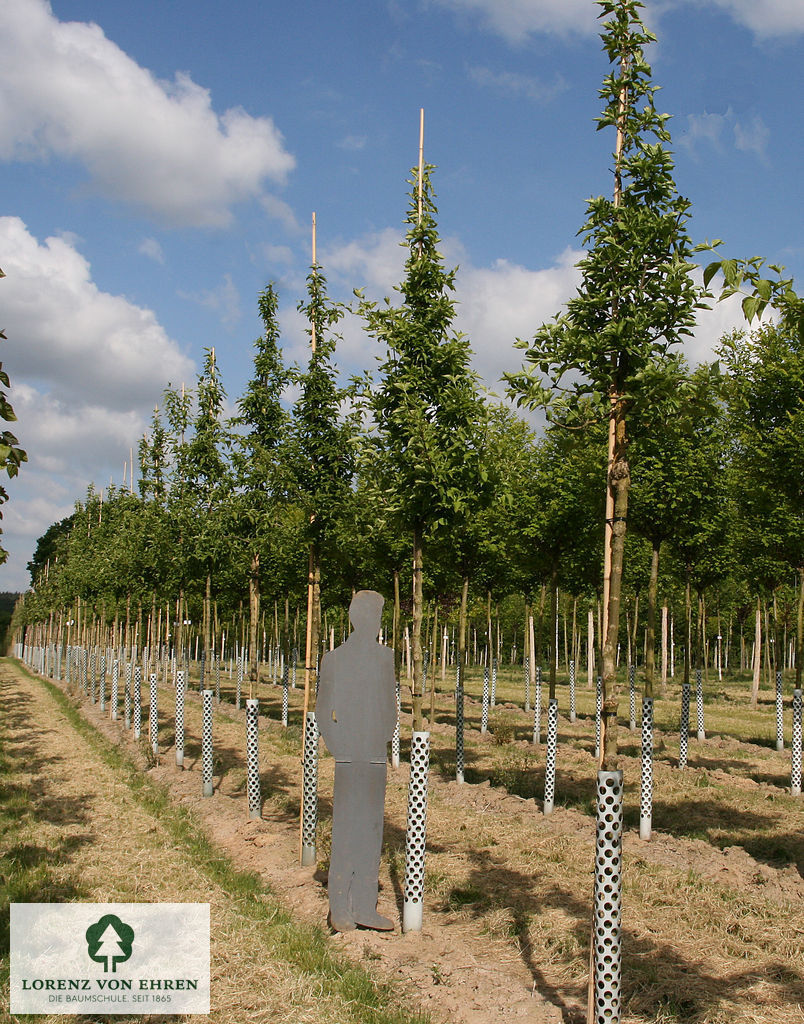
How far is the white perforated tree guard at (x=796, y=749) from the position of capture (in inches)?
473

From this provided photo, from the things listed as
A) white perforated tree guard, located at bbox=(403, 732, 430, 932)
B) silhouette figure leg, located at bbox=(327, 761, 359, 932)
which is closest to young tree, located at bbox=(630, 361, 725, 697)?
white perforated tree guard, located at bbox=(403, 732, 430, 932)

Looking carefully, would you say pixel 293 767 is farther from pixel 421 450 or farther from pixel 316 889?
pixel 421 450

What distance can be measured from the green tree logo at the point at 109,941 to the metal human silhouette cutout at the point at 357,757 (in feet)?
5.52

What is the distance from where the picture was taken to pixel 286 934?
661 centimetres

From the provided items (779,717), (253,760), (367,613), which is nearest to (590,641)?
(779,717)

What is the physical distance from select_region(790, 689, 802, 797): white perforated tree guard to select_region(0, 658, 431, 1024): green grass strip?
27.2 ft

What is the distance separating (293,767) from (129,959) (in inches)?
356

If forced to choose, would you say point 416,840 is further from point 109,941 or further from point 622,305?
point 622,305

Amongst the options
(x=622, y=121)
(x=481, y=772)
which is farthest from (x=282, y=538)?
(x=622, y=121)

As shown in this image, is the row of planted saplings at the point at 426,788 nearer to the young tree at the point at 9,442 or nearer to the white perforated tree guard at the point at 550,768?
the white perforated tree guard at the point at 550,768

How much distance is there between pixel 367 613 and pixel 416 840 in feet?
6.57

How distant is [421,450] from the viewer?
26.7 feet

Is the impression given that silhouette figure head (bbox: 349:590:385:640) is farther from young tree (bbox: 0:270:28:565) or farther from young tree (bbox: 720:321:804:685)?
young tree (bbox: 720:321:804:685)

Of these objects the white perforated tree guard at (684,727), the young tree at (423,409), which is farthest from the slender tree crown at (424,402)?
the white perforated tree guard at (684,727)
